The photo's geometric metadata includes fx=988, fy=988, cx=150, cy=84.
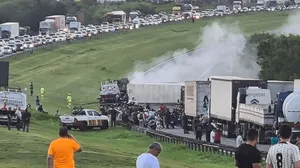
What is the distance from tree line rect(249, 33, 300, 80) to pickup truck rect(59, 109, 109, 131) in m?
25.2

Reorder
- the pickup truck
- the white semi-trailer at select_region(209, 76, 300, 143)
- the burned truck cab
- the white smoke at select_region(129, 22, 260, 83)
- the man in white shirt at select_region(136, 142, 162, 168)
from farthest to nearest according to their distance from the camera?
the white smoke at select_region(129, 22, 260, 83) → the burned truck cab → the pickup truck → the white semi-trailer at select_region(209, 76, 300, 143) → the man in white shirt at select_region(136, 142, 162, 168)

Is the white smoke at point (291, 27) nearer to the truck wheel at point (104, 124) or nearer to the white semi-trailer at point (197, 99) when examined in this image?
the white semi-trailer at point (197, 99)

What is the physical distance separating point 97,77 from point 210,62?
50.1 ft

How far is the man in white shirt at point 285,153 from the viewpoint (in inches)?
560

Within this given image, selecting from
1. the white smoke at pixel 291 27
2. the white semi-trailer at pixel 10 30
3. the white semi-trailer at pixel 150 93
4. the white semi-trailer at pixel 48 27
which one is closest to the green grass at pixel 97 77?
the white smoke at pixel 291 27

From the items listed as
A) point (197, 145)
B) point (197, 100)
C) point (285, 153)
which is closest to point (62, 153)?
point (285, 153)

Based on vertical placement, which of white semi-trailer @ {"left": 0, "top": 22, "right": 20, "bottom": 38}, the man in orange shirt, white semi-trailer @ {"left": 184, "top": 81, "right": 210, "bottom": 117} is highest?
white semi-trailer @ {"left": 0, "top": 22, "right": 20, "bottom": 38}

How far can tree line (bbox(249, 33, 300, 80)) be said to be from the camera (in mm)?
74688

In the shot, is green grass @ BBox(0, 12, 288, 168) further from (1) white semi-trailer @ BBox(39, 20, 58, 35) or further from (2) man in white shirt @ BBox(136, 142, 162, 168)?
(1) white semi-trailer @ BBox(39, 20, 58, 35)

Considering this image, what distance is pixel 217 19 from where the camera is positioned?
143125 millimetres

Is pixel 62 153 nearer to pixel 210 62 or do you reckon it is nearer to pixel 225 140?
pixel 225 140

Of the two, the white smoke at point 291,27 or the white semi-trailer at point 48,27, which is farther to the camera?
the white semi-trailer at point 48,27

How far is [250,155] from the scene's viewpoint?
1472 centimetres

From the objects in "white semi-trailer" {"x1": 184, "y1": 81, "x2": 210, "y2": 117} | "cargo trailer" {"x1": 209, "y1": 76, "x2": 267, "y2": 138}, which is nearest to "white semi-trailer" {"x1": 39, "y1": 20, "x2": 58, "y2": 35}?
"white semi-trailer" {"x1": 184, "y1": 81, "x2": 210, "y2": 117}
